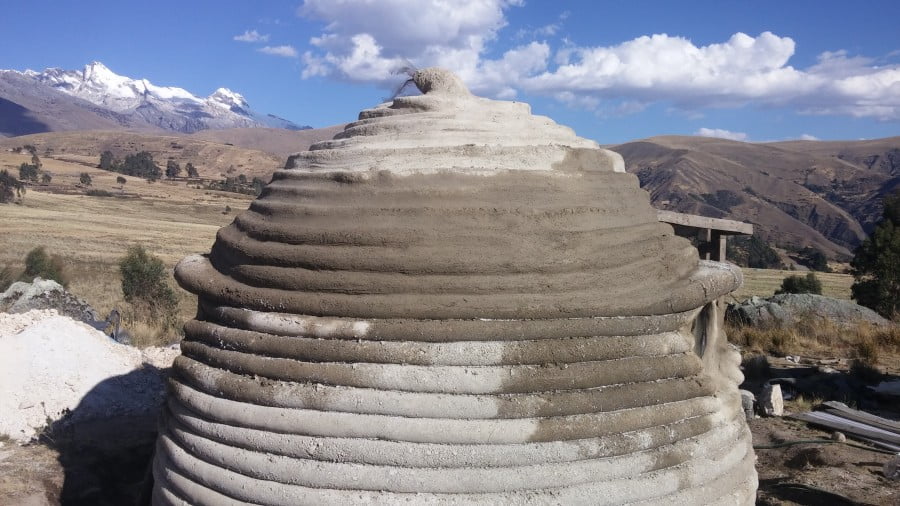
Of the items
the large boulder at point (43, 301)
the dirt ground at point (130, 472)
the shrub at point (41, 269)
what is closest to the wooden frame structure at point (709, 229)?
the dirt ground at point (130, 472)

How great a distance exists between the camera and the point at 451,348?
3.33m

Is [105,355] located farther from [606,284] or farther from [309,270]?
[606,284]

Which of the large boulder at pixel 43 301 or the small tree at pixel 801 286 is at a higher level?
the large boulder at pixel 43 301

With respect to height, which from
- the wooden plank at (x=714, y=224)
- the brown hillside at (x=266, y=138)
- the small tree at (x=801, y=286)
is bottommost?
the small tree at (x=801, y=286)

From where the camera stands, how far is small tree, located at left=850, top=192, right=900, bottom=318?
63.8 feet

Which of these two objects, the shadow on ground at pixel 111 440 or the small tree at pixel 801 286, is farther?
the small tree at pixel 801 286

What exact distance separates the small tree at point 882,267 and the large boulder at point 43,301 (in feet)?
64.4

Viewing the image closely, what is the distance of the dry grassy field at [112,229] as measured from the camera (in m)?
23.2

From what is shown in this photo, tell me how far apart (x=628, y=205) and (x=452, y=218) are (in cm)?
127

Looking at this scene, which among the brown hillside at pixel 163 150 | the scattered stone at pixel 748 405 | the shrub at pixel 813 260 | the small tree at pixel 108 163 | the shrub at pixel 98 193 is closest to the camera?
the scattered stone at pixel 748 405

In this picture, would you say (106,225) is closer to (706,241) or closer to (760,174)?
(706,241)

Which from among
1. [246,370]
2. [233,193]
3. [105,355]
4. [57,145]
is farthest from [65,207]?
[57,145]

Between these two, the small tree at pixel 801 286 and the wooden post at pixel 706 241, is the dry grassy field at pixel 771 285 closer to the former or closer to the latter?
the small tree at pixel 801 286

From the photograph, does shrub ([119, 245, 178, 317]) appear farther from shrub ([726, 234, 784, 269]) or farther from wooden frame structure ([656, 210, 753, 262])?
shrub ([726, 234, 784, 269])
